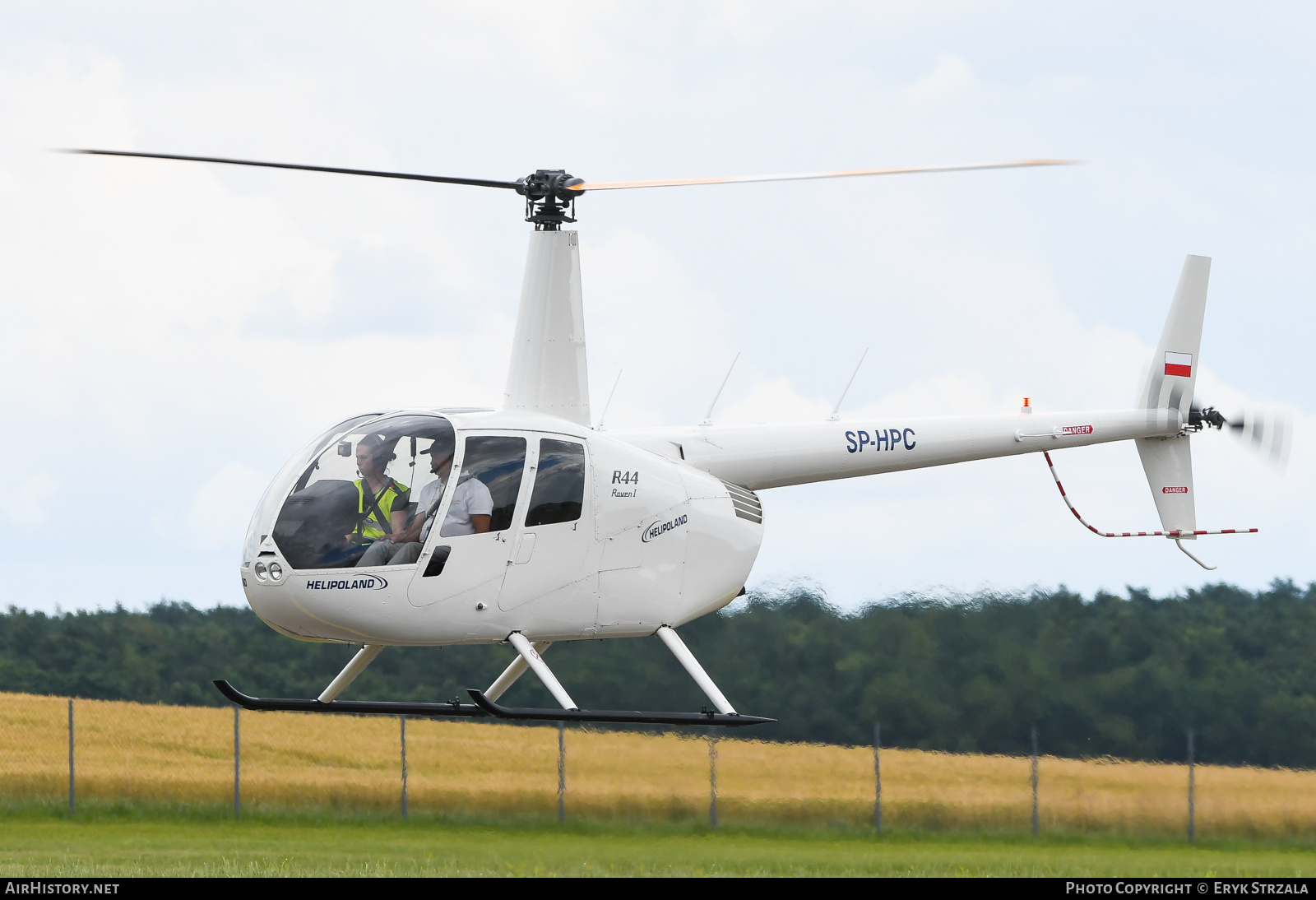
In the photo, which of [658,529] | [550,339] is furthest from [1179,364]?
[550,339]

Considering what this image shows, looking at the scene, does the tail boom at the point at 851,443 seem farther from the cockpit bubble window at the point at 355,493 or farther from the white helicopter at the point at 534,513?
the cockpit bubble window at the point at 355,493

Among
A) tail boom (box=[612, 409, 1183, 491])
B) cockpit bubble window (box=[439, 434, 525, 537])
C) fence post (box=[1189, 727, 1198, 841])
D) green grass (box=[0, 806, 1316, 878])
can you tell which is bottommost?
green grass (box=[0, 806, 1316, 878])

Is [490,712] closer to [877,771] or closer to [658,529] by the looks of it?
[658,529]

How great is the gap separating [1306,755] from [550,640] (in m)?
20.2

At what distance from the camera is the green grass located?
25422 mm

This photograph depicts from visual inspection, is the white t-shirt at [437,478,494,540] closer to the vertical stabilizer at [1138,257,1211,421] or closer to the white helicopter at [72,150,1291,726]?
the white helicopter at [72,150,1291,726]

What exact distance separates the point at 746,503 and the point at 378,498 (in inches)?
144

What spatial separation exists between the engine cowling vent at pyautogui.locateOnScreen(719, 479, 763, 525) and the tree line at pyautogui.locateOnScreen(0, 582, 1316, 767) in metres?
10.8

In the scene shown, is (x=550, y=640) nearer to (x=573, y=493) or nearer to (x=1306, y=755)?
(x=573, y=493)

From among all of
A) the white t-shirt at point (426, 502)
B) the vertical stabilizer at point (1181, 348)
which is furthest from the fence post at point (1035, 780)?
the white t-shirt at point (426, 502)

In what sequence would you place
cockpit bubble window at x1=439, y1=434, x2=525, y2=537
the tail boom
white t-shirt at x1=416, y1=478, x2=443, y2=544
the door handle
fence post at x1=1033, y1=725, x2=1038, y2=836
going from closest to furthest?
white t-shirt at x1=416, y1=478, x2=443, y2=544 < cockpit bubble window at x1=439, y1=434, x2=525, y2=537 < the door handle < the tail boom < fence post at x1=1033, y1=725, x2=1038, y2=836

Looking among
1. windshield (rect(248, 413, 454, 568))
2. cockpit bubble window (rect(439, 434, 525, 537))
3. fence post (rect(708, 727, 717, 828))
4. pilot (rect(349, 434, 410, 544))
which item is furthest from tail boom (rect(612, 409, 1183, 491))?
fence post (rect(708, 727, 717, 828))

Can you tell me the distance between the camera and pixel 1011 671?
1041 inches

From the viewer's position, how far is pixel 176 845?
2777 cm
